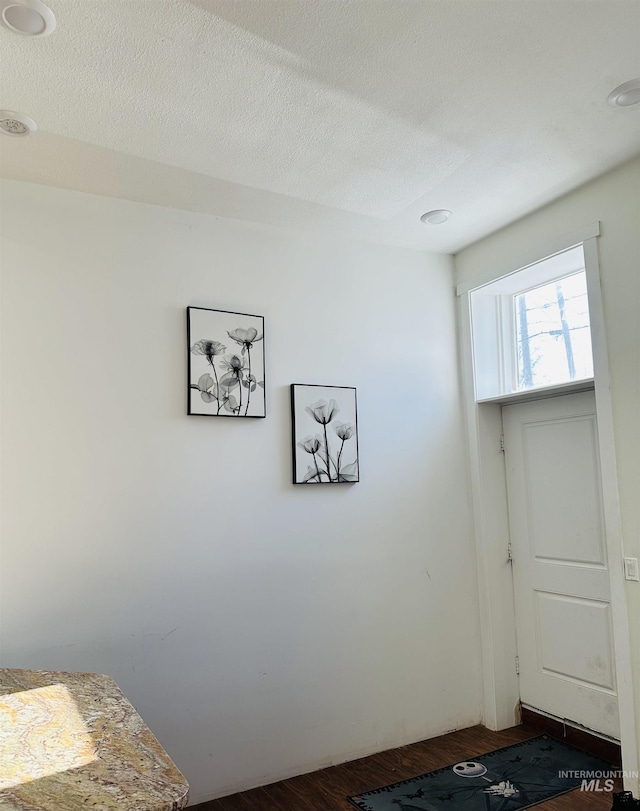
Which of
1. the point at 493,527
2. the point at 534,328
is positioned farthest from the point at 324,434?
the point at 534,328

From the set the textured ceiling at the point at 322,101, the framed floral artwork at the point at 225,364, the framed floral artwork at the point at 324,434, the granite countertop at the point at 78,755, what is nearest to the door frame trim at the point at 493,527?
the textured ceiling at the point at 322,101

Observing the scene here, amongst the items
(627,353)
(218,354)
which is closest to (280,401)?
(218,354)

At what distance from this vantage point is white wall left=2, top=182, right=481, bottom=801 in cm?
257

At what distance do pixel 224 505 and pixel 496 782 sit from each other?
1.83 meters

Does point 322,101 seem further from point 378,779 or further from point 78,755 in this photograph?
point 378,779

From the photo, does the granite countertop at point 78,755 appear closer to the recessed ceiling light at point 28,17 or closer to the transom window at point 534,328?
the recessed ceiling light at point 28,17

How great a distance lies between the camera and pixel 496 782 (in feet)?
9.14

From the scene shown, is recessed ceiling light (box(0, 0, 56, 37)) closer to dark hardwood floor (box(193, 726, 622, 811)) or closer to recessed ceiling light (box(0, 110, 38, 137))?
recessed ceiling light (box(0, 110, 38, 137))

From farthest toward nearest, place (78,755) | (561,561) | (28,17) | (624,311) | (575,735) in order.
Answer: (561,561) → (575,735) → (624,311) → (28,17) → (78,755)

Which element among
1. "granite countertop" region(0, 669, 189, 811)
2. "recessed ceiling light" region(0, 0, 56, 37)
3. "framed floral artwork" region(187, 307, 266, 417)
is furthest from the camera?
"framed floral artwork" region(187, 307, 266, 417)

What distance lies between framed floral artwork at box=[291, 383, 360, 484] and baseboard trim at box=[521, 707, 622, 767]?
1.72 meters

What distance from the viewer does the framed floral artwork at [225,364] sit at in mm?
2904

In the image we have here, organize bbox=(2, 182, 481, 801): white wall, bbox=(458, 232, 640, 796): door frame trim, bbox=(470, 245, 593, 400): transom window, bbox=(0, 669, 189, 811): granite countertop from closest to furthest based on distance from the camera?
bbox=(0, 669, 189, 811): granite countertop → bbox=(2, 182, 481, 801): white wall → bbox=(470, 245, 593, 400): transom window → bbox=(458, 232, 640, 796): door frame trim
